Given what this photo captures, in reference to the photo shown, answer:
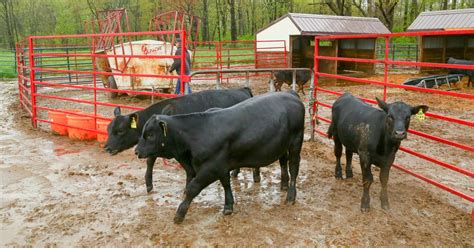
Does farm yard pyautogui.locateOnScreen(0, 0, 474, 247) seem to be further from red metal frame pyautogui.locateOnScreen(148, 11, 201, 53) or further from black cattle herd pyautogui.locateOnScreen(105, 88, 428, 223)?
red metal frame pyautogui.locateOnScreen(148, 11, 201, 53)

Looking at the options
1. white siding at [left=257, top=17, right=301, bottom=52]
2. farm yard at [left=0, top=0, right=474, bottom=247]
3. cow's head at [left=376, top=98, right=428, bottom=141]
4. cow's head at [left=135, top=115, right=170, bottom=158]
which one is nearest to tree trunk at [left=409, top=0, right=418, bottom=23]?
white siding at [left=257, top=17, right=301, bottom=52]

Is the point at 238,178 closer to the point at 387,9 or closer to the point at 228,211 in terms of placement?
the point at 228,211

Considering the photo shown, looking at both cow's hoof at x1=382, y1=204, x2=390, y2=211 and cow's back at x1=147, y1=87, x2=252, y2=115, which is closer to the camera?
cow's hoof at x1=382, y1=204, x2=390, y2=211

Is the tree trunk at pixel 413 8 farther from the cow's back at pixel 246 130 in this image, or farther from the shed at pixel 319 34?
the cow's back at pixel 246 130

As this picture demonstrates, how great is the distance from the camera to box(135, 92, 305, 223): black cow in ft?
14.0

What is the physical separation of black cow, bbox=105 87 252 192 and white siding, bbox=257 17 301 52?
11725mm

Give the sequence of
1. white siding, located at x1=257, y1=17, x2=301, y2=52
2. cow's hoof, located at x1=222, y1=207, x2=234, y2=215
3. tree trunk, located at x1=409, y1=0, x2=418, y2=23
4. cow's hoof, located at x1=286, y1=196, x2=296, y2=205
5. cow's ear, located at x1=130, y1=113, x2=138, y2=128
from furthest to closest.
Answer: tree trunk, located at x1=409, y1=0, x2=418, y2=23 < white siding, located at x1=257, y1=17, x2=301, y2=52 < cow's ear, located at x1=130, y1=113, x2=138, y2=128 < cow's hoof, located at x1=286, y1=196, x2=296, y2=205 < cow's hoof, located at x1=222, y1=207, x2=234, y2=215

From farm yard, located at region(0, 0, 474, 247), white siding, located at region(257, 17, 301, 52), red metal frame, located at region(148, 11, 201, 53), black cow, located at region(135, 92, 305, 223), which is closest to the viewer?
farm yard, located at region(0, 0, 474, 247)

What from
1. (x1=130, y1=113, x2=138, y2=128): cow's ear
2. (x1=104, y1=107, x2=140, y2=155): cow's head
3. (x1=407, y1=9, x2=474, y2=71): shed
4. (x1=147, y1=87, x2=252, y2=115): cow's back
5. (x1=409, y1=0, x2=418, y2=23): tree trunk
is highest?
(x1=409, y1=0, x2=418, y2=23): tree trunk

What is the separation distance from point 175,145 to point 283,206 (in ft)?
4.66

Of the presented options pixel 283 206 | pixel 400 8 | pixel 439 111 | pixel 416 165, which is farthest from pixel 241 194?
pixel 400 8

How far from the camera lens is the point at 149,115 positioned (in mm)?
5547

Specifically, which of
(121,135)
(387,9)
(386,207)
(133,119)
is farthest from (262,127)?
(387,9)

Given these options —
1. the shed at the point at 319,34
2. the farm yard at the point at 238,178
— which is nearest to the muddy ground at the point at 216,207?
the farm yard at the point at 238,178
